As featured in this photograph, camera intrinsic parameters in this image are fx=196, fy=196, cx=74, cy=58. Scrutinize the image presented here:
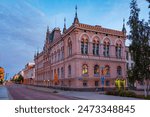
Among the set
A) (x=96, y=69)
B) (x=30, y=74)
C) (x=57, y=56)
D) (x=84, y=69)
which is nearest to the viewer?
(x=84, y=69)

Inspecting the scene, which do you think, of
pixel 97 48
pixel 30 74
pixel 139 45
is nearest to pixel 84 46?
pixel 97 48

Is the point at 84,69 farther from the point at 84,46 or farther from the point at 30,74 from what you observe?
the point at 30,74

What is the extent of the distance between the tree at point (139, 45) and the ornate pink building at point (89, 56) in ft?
62.3

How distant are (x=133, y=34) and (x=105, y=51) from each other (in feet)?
74.6

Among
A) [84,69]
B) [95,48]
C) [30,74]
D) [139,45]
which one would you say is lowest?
[30,74]

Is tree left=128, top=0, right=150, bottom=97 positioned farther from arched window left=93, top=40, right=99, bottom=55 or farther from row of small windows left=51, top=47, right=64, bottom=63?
row of small windows left=51, top=47, right=64, bottom=63

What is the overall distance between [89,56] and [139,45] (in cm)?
2062

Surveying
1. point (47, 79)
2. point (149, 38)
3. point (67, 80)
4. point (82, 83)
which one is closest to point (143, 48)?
point (149, 38)

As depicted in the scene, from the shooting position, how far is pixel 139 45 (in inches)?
1093

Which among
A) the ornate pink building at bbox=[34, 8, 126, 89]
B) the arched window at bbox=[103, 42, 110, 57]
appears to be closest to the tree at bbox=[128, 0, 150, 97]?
the ornate pink building at bbox=[34, 8, 126, 89]

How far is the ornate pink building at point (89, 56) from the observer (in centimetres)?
4638

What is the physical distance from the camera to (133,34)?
93.8 feet

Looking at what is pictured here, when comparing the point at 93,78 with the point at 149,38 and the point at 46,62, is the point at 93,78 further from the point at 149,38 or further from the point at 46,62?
the point at 46,62

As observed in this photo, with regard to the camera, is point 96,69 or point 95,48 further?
point 95,48
